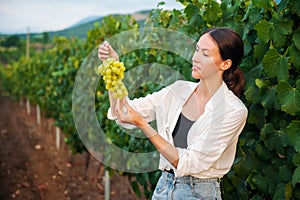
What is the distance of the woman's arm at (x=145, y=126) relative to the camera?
78.7 inches

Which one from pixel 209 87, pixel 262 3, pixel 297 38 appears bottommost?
pixel 209 87

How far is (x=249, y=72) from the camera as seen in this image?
274 cm

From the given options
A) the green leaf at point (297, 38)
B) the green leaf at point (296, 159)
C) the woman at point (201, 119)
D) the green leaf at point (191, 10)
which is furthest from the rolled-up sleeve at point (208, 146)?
the green leaf at point (191, 10)

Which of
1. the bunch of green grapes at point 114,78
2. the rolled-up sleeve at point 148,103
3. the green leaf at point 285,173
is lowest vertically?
the green leaf at point 285,173

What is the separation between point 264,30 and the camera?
8.32 ft

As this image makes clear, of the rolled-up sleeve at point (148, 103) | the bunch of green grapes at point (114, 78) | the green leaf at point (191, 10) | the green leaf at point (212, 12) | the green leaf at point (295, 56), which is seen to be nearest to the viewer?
the bunch of green grapes at point (114, 78)

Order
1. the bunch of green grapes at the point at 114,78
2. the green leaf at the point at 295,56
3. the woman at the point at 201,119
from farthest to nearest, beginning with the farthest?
the green leaf at the point at 295,56 → the woman at the point at 201,119 → the bunch of green grapes at the point at 114,78

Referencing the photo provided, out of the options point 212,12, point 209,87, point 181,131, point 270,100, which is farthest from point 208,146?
point 212,12

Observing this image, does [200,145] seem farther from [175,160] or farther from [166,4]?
[166,4]

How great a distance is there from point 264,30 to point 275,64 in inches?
7.1

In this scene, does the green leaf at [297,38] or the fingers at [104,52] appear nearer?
the fingers at [104,52]

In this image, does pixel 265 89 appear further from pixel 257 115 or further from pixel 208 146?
pixel 208 146

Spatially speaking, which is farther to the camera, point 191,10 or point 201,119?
point 191,10

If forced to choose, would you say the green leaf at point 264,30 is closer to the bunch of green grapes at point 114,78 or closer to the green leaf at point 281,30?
the green leaf at point 281,30
